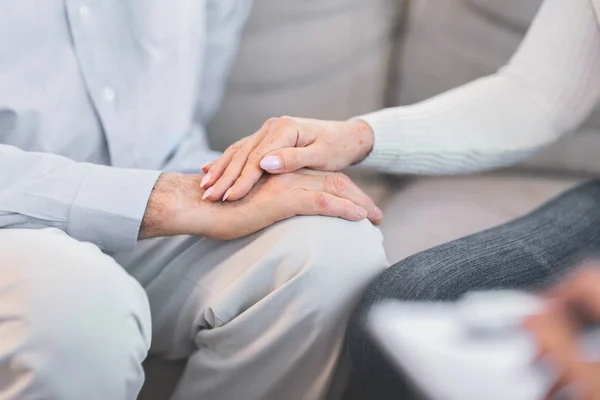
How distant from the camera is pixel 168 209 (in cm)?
70

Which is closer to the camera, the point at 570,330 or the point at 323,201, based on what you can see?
the point at 570,330

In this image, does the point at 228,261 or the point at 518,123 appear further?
the point at 518,123

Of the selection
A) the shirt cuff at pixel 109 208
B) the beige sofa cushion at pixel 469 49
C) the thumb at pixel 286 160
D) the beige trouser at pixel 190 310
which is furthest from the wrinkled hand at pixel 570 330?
the beige sofa cushion at pixel 469 49

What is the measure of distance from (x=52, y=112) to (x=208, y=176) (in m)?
0.23

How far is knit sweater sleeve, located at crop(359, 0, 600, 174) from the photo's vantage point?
2.76ft

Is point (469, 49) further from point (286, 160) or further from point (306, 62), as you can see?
point (286, 160)

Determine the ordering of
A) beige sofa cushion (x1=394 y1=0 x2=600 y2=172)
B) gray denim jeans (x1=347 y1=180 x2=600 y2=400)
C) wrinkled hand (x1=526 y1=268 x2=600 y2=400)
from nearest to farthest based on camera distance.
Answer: wrinkled hand (x1=526 y1=268 x2=600 y2=400), gray denim jeans (x1=347 y1=180 x2=600 y2=400), beige sofa cushion (x1=394 y1=0 x2=600 y2=172)

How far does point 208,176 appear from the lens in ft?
2.37

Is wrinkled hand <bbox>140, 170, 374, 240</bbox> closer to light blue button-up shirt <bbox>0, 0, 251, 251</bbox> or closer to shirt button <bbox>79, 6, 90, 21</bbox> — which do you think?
light blue button-up shirt <bbox>0, 0, 251, 251</bbox>

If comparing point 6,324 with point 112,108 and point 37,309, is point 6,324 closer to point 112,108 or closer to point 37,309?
→ point 37,309

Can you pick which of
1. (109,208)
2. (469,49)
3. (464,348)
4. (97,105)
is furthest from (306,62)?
(464,348)

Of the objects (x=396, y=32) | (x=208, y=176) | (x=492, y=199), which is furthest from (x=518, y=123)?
(x=208, y=176)

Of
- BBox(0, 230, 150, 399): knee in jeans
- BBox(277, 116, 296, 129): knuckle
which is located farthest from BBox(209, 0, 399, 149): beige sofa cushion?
BBox(0, 230, 150, 399): knee in jeans

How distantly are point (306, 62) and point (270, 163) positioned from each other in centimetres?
40
